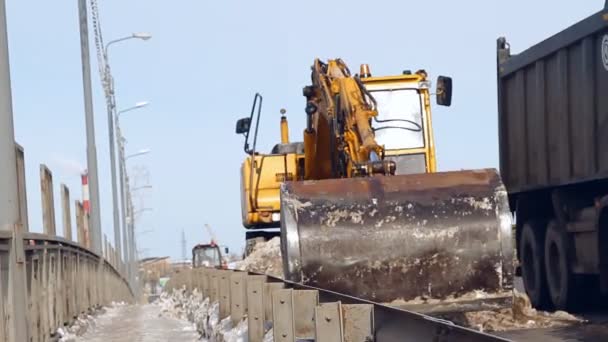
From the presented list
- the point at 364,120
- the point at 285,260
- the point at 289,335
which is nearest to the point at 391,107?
the point at 364,120

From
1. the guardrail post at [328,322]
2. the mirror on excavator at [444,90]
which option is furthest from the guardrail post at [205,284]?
the guardrail post at [328,322]

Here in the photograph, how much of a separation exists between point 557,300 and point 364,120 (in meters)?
3.11

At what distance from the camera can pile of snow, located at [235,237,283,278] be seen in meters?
24.2

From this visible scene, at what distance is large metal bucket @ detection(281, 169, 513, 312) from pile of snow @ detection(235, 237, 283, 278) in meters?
11.2

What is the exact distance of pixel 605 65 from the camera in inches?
487

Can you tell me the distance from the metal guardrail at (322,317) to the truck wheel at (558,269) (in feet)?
12.2

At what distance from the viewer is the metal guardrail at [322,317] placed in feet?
20.2

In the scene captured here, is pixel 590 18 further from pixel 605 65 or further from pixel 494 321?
pixel 494 321

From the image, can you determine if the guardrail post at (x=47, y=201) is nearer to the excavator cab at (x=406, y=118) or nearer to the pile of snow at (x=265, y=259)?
the excavator cab at (x=406, y=118)

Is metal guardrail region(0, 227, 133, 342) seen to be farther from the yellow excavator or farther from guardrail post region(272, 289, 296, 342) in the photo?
the yellow excavator

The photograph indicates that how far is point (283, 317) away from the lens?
351 inches

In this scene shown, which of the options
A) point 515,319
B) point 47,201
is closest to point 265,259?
point 47,201

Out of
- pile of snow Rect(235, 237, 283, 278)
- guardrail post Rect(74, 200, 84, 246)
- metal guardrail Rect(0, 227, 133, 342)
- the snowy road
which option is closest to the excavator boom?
metal guardrail Rect(0, 227, 133, 342)

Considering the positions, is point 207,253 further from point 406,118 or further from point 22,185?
point 22,185
